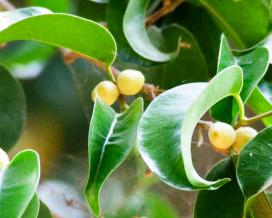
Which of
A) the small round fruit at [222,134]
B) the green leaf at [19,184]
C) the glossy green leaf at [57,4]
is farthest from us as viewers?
the glossy green leaf at [57,4]

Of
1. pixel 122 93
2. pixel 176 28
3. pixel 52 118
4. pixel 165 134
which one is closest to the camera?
pixel 165 134

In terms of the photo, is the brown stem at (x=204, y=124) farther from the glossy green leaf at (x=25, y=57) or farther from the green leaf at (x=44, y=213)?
the glossy green leaf at (x=25, y=57)

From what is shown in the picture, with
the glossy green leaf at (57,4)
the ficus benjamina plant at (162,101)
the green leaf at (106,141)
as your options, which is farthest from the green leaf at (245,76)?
the glossy green leaf at (57,4)

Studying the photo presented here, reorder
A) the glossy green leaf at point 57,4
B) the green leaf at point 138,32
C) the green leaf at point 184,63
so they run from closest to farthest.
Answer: the green leaf at point 138,32
the green leaf at point 184,63
the glossy green leaf at point 57,4

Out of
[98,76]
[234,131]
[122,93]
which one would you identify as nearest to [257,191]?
[234,131]

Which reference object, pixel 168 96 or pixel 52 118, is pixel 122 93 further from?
pixel 52 118

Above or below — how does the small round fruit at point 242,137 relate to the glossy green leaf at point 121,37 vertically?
above
